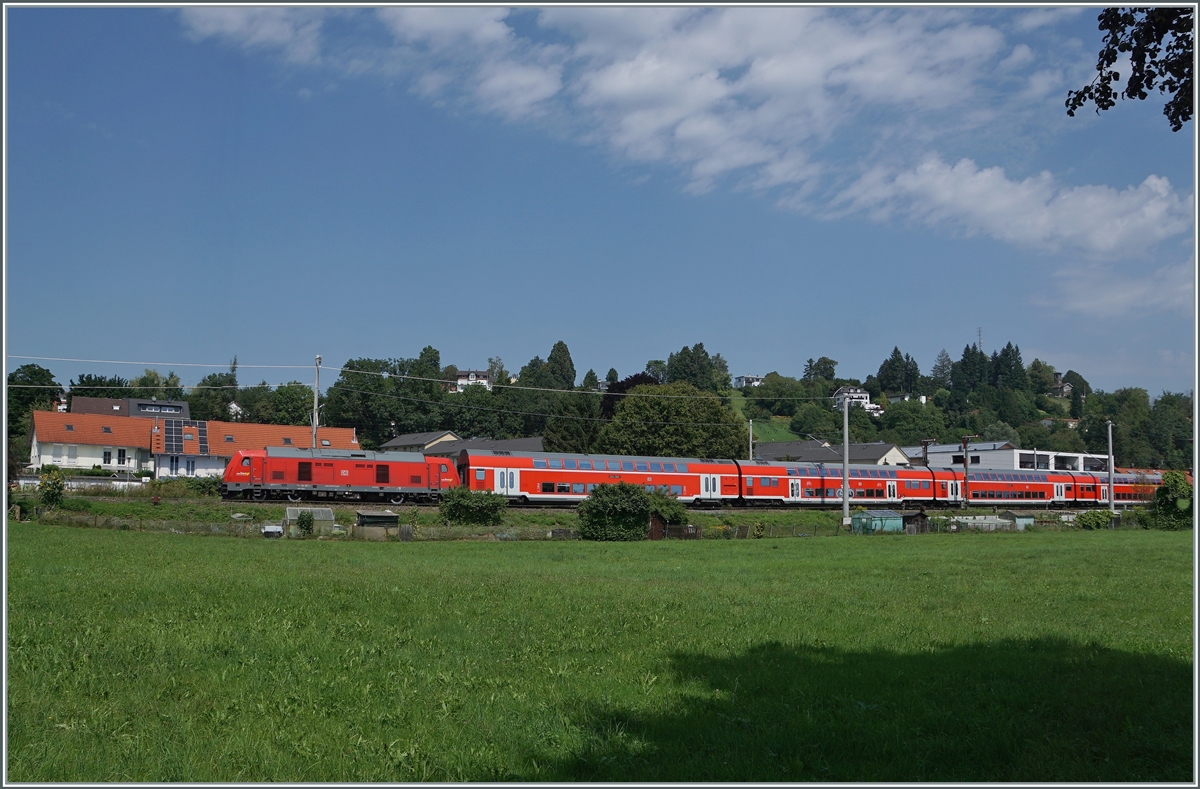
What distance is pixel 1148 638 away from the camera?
13.2m

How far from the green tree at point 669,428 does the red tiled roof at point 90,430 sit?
145 ft

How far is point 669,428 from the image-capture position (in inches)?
3484

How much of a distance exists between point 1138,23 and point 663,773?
8.52 metres

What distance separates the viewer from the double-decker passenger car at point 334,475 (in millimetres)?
47156

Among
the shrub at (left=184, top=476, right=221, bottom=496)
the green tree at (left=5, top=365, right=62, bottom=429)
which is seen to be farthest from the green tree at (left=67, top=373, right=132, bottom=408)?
the shrub at (left=184, top=476, right=221, bottom=496)

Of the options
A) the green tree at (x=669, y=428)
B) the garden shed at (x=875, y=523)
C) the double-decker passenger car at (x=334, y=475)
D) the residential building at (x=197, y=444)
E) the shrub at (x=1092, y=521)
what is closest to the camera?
the double-decker passenger car at (x=334, y=475)

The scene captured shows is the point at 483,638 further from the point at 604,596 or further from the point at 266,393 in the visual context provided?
the point at 266,393

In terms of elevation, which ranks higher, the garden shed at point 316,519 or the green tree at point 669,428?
the green tree at point 669,428

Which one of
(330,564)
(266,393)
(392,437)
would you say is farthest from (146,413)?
(330,564)

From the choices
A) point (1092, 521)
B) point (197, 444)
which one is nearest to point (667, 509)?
point (1092, 521)

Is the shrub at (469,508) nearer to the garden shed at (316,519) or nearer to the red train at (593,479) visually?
the red train at (593,479)

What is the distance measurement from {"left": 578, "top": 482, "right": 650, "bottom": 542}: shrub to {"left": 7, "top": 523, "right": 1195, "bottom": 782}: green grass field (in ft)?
72.1

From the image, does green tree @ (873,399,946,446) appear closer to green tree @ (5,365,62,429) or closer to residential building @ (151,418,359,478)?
residential building @ (151,418,359,478)

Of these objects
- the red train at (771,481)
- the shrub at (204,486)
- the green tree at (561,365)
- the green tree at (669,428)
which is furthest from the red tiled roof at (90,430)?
the green tree at (561,365)
